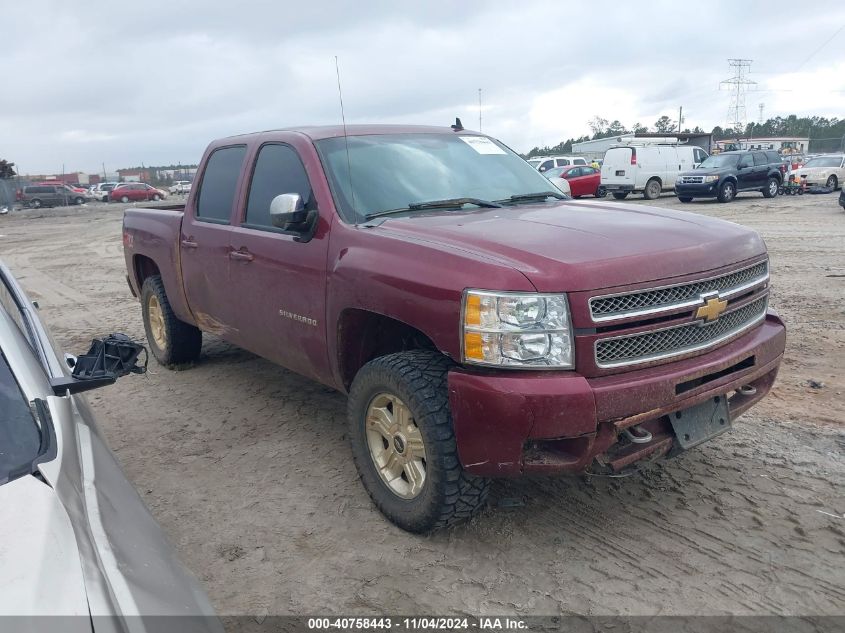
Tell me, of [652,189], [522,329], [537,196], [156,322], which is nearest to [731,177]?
[652,189]

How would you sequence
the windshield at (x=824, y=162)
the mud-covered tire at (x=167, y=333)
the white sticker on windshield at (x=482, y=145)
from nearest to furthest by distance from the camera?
the white sticker on windshield at (x=482, y=145)
the mud-covered tire at (x=167, y=333)
the windshield at (x=824, y=162)

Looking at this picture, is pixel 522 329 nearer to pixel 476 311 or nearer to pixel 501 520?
pixel 476 311

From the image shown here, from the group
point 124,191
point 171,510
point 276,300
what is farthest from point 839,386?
point 124,191

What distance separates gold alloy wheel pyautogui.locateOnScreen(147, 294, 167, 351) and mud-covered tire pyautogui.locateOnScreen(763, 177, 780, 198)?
2209cm

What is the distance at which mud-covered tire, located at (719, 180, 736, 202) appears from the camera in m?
21.4

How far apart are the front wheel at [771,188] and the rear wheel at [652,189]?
3.37 meters

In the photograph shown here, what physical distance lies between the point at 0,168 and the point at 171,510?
5684 cm

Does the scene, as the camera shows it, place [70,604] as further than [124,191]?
No

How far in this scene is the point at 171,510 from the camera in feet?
12.0

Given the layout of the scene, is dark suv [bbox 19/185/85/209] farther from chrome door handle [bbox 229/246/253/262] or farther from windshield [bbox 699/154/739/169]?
chrome door handle [bbox 229/246/253/262]

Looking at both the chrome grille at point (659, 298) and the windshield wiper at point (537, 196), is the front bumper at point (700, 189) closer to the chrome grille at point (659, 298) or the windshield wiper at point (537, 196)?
the windshield wiper at point (537, 196)

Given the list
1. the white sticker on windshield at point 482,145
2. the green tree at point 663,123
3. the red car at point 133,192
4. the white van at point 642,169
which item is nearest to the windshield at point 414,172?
the white sticker on windshield at point 482,145

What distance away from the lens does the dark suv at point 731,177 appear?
2123 cm

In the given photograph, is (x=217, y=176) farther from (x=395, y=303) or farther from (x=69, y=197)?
(x=69, y=197)
